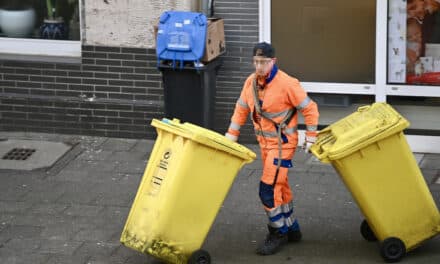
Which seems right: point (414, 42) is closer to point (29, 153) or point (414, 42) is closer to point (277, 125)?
point (277, 125)

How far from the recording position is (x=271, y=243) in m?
7.98

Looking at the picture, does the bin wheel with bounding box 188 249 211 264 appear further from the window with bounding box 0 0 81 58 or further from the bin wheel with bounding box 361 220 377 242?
the window with bounding box 0 0 81 58

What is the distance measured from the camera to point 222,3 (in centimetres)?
1084

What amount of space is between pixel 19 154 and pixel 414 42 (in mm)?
4247

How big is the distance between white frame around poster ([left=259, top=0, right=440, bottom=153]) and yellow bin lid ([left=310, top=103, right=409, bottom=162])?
2.86 m

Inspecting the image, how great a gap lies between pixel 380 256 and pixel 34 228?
288cm

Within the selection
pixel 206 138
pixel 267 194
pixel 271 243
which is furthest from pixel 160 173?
pixel 271 243

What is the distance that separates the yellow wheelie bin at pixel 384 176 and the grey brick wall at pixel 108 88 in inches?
130

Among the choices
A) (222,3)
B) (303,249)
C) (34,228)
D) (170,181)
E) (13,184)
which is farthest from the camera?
(222,3)

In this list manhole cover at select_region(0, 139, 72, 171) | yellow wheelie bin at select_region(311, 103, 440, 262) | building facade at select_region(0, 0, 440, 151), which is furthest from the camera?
building facade at select_region(0, 0, 440, 151)

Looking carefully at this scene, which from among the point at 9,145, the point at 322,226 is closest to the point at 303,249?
the point at 322,226

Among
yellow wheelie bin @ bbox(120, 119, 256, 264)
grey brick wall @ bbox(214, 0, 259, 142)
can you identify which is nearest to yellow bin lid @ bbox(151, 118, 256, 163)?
yellow wheelie bin @ bbox(120, 119, 256, 264)

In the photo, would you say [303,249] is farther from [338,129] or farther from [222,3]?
[222,3]

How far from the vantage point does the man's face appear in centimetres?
774
